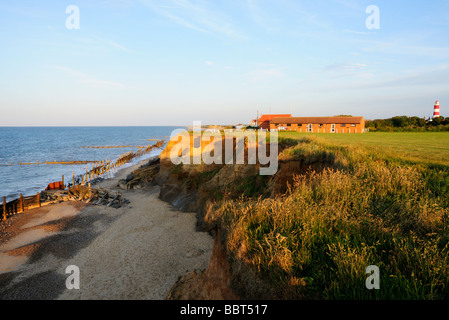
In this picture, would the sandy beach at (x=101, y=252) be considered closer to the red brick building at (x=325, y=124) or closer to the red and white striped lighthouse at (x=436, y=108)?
the red brick building at (x=325, y=124)

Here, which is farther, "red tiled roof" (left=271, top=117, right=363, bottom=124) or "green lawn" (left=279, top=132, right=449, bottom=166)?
"red tiled roof" (left=271, top=117, right=363, bottom=124)

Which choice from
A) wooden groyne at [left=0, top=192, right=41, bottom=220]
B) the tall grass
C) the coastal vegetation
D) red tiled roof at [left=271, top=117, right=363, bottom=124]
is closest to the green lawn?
the coastal vegetation

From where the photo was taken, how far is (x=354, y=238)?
5.10 meters

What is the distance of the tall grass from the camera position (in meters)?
3.97

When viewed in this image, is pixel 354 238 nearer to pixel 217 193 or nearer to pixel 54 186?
pixel 217 193

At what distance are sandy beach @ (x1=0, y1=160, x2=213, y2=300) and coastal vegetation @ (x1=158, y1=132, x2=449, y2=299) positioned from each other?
6.12 m

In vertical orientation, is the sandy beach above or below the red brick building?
below

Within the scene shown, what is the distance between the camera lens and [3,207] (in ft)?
72.6

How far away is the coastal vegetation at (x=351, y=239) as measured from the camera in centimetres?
400

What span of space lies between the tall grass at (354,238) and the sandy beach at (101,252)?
6.58 metres

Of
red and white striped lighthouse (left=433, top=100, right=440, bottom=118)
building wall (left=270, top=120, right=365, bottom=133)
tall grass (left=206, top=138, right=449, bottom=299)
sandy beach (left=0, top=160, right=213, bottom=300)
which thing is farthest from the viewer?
red and white striped lighthouse (left=433, top=100, right=440, bottom=118)

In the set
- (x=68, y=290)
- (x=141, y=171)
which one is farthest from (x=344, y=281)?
(x=141, y=171)

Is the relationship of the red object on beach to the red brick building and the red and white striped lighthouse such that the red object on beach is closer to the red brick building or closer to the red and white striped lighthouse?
the red brick building
